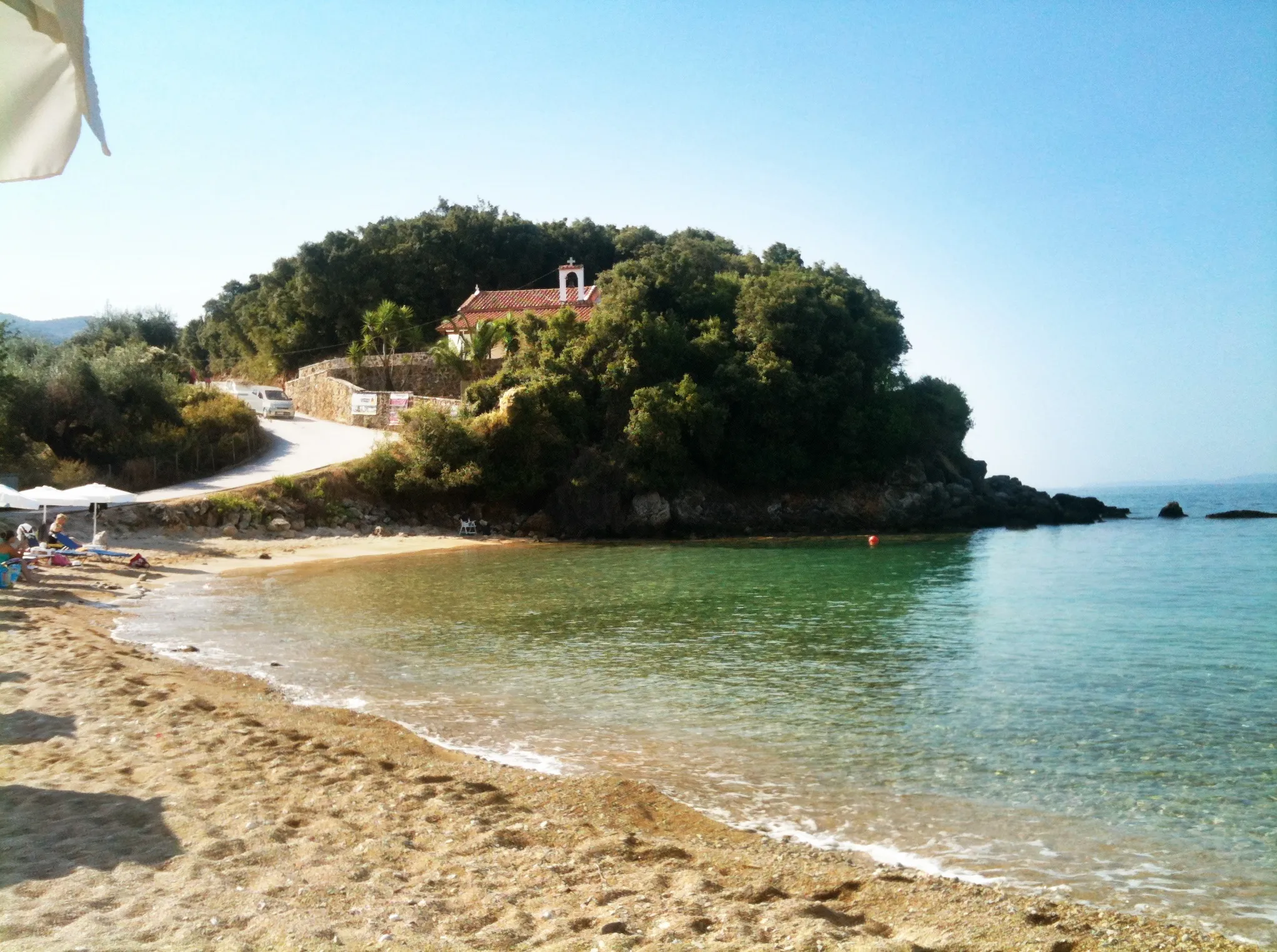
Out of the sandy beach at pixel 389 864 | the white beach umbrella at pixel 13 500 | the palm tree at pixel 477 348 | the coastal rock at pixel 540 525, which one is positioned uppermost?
the palm tree at pixel 477 348

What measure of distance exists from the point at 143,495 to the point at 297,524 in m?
5.39

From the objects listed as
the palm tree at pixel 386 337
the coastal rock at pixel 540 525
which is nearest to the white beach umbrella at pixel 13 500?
the coastal rock at pixel 540 525

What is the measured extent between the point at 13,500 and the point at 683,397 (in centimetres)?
2781

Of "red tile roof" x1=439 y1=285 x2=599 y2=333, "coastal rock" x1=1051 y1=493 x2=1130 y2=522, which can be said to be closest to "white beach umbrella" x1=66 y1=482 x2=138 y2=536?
"red tile roof" x1=439 y1=285 x2=599 y2=333

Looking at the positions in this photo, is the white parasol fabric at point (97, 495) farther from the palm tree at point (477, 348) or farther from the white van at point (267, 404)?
the white van at point (267, 404)

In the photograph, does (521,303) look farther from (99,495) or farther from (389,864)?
(389,864)

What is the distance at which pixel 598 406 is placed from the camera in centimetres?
4388

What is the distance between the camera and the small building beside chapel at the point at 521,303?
5572 centimetres

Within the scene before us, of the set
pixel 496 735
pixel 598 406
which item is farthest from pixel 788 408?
pixel 496 735

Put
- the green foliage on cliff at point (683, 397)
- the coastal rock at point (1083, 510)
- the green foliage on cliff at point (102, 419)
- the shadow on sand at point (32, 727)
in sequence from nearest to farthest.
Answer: the shadow on sand at point (32, 727)
the green foliage on cliff at point (102, 419)
the green foliage on cliff at point (683, 397)
the coastal rock at point (1083, 510)

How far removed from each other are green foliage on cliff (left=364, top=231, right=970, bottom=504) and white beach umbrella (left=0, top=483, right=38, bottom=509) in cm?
1800

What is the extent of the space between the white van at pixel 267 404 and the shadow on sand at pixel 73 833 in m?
47.4

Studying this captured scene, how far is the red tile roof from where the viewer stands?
184 ft

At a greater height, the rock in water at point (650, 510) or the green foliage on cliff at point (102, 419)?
the green foliage on cliff at point (102, 419)
